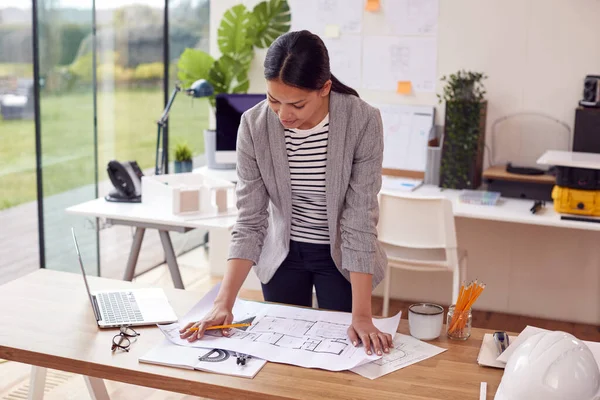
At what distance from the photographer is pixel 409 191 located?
3.81m

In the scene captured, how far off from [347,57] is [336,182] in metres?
2.44

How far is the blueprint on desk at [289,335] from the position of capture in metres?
1.61

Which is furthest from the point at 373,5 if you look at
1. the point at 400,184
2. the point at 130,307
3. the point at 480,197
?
the point at 130,307

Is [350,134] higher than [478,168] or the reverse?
higher

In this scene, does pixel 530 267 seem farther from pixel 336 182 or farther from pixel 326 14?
pixel 336 182

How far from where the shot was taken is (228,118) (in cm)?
384

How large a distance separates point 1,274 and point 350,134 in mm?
2491

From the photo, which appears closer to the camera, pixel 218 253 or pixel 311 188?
pixel 311 188

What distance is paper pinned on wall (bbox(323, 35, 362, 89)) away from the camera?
13.8 feet

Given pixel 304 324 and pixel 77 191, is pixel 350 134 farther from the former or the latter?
pixel 77 191

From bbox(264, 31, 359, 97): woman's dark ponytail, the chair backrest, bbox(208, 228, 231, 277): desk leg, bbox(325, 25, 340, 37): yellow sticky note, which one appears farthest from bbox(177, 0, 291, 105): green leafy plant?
bbox(264, 31, 359, 97): woman's dark ponytail

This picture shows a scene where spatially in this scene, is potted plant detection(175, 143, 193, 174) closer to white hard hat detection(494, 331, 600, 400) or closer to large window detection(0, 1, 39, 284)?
large window detection(0, 1, 39, 284)

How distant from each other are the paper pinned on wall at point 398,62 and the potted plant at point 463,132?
0.62ft

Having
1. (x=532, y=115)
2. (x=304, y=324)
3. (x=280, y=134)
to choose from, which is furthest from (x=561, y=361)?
(x=532, y=115)
